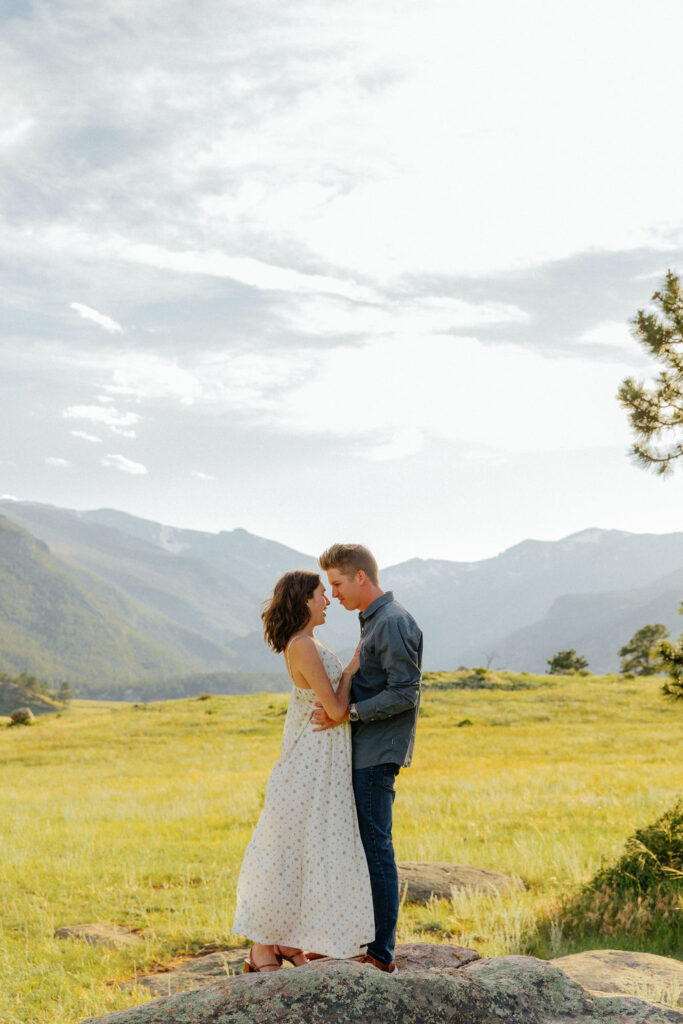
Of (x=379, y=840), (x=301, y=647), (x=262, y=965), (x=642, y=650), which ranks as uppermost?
(x=301, y=647)

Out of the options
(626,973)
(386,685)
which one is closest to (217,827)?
(386,685)

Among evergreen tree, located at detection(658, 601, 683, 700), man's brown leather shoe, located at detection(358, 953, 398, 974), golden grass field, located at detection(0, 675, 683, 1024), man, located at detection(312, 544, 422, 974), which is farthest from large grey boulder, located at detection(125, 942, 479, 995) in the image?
evergreen tree, located at detection(658, 601, 683, 700)

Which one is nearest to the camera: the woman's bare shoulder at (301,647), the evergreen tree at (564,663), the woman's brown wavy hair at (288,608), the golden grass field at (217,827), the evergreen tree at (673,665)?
the woman's bare shoulder at (301,647)

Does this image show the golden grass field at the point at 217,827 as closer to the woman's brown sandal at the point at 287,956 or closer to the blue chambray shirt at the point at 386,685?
the woman's brown sandal at the point at 287,956

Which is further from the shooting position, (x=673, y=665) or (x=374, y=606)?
(x=673, y=665)

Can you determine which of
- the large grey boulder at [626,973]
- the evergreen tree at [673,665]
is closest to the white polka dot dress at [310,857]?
the large grey boulder at [626,973]

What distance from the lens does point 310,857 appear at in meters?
5.30

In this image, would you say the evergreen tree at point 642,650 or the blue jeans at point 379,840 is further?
the evergreen tree at point 642,650

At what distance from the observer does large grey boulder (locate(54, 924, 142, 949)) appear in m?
7.64

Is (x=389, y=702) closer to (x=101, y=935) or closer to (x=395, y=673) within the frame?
(x=395, y=673)

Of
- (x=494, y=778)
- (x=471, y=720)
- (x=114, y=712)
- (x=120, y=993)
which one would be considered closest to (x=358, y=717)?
(x=120, y=993)

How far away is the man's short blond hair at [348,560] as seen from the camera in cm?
536

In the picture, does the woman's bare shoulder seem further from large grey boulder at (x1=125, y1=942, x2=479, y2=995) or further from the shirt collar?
large grey boulder at (x1=125, y1=942, x2=479, y2=995)

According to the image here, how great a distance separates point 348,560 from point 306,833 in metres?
1.86
